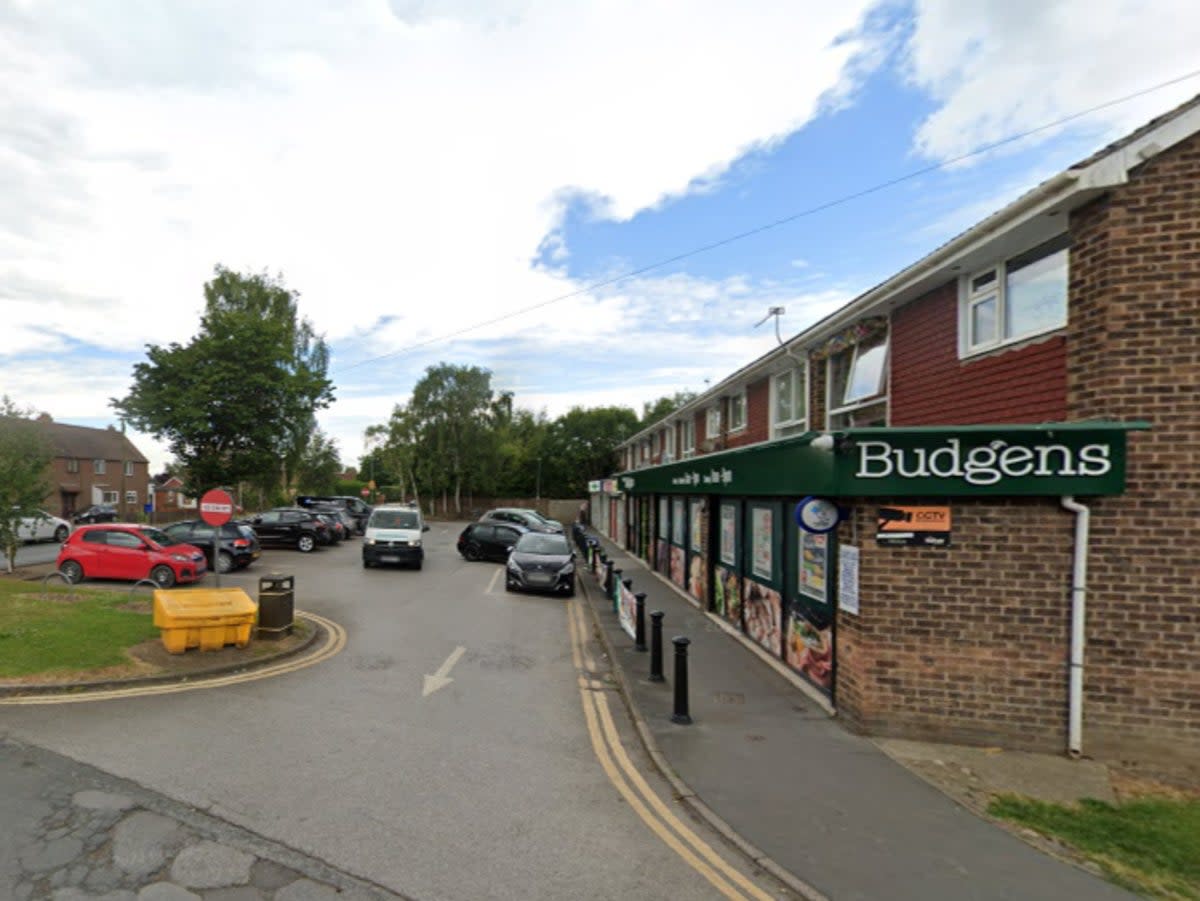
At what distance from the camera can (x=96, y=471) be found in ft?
179

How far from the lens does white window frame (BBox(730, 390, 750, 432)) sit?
15.9 meters

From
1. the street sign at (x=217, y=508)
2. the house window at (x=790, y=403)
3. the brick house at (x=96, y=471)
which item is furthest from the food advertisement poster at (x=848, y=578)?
the brick house at (x=96, y=471)

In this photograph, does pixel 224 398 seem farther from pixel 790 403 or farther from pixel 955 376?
pixel 955 376

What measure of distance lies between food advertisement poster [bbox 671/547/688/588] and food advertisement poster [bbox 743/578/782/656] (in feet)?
16.2

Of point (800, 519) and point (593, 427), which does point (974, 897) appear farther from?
point (593, 427)

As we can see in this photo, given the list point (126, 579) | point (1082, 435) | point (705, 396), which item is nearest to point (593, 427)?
point (705, 396)

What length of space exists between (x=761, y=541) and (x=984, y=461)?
452 cm

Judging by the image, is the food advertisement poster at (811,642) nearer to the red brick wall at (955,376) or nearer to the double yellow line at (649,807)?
the double yellow line at (649,807)

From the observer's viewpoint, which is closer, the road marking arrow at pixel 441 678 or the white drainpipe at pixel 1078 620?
the white drainpipe at pixel 1078 620

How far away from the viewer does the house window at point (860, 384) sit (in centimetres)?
975

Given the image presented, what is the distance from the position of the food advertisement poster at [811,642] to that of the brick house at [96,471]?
48.4 meters

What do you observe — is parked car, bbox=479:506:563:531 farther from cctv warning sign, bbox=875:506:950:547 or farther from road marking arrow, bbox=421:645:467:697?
cctv warning sign, bbox=875:506:950:547

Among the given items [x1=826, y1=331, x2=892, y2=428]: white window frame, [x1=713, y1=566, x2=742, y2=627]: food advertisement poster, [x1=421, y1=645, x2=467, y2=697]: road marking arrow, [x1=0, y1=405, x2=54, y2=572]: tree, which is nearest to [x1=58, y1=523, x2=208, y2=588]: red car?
[x1=0, y1=405, x2=54, y2=572]: tree

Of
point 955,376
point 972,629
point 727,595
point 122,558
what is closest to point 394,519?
point 122,558
